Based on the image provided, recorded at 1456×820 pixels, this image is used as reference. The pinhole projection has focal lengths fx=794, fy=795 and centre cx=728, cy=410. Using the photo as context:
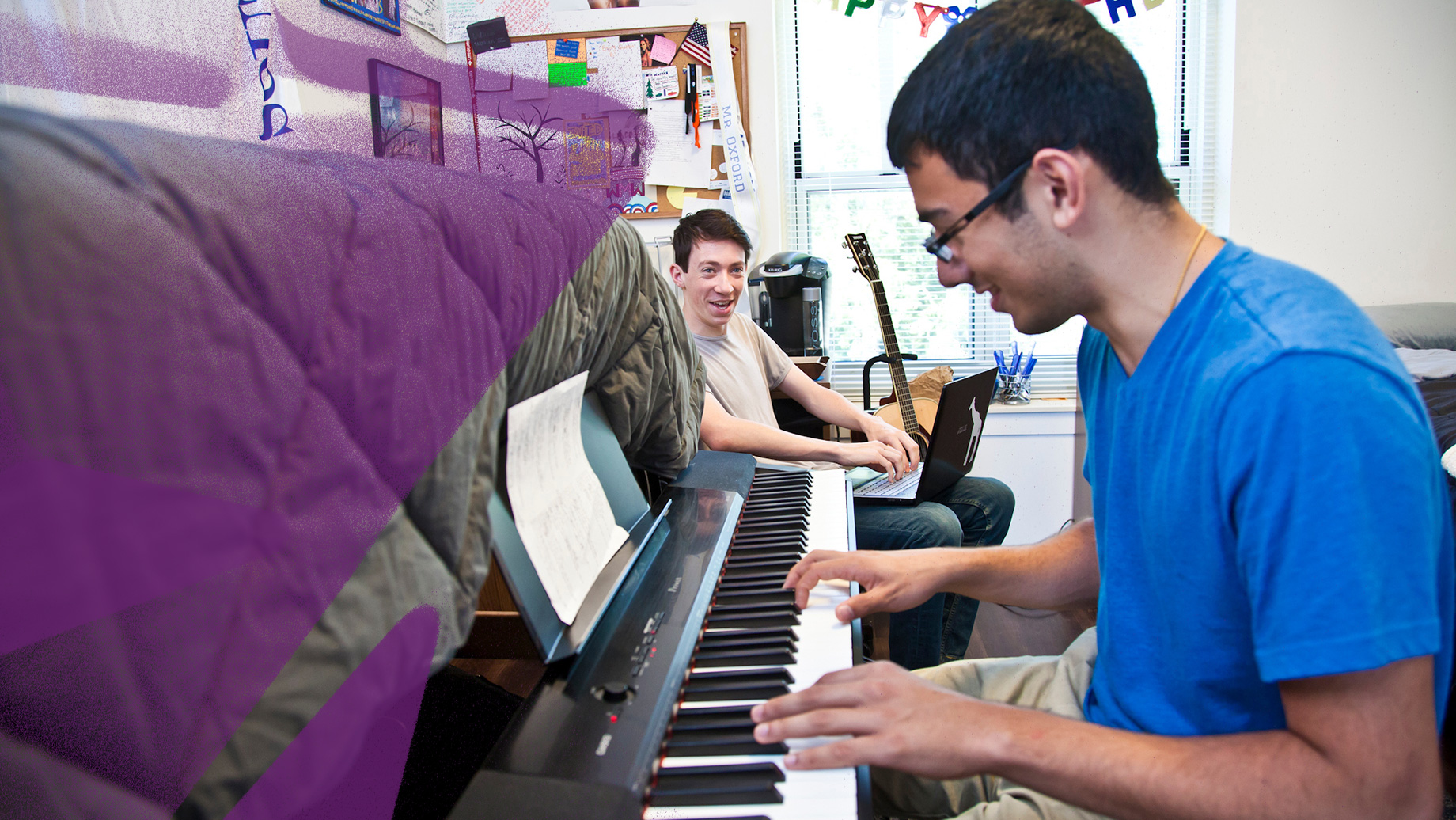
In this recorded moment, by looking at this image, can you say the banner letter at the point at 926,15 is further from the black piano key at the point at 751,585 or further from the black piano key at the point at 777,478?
the black piano key at the point at 751,585

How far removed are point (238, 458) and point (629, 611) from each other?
680 millimetres

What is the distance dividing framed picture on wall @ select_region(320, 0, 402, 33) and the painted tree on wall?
0.25 ft

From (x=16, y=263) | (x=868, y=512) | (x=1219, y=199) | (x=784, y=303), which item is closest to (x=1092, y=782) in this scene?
(x=16, y=263)

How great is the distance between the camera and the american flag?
3.24 metres

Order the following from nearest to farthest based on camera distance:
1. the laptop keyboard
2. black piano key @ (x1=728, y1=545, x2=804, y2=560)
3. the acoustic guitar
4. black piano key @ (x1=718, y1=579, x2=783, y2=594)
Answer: black piano key @ (x1=718, y1=579, x2=783, y2=594), black piano key @ (x1=728, y1=545, x2=804, y2=560), the laptop keyboard, the acoustic guitar

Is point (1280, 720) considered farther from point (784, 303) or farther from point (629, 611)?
point (784, 303)

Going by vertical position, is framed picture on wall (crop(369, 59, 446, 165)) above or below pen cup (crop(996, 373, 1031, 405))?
above

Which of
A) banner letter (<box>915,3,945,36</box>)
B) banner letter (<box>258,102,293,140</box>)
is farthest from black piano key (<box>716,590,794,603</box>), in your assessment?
banner letter (<box>915,3,945,36</box>)

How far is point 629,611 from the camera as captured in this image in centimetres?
88

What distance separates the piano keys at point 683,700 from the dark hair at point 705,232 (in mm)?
1410

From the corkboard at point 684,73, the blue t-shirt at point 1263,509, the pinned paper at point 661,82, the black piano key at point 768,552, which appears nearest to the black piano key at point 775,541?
the black piano key at point 768,552

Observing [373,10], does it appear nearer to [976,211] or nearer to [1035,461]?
[976,211]

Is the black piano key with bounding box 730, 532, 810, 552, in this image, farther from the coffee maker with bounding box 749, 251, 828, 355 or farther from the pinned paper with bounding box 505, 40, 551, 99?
the coffee maker with bounding box 749, 251, 828, 355
